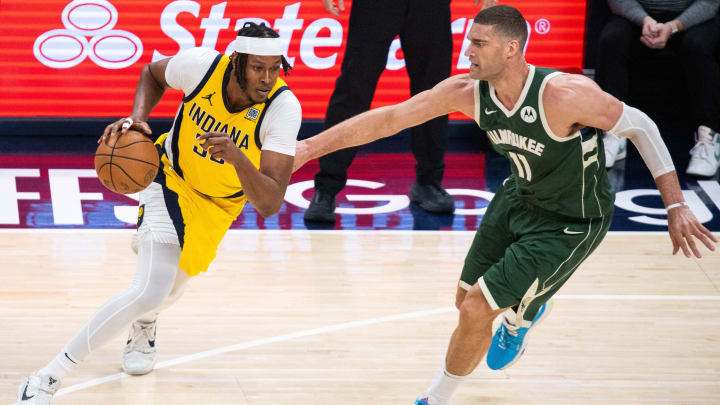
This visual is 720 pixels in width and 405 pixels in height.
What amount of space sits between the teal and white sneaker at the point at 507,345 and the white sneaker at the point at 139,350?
155 centimetres

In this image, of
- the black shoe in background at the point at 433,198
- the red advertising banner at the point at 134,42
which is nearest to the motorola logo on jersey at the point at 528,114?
the black shoe in background at the point at 433,198

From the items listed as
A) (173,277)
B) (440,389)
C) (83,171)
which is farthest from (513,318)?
(83,171)

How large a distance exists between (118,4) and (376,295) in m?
3.83

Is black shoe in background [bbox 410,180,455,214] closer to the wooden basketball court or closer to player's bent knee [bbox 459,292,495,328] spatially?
the wooden basketball court

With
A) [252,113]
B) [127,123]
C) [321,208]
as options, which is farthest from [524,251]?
[321,208]

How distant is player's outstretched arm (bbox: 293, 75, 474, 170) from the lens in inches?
160

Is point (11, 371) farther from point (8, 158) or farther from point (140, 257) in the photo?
point (8, 158)

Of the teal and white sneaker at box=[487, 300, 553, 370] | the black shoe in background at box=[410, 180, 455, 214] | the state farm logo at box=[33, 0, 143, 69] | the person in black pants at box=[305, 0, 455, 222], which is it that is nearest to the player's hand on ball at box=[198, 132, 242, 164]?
the teal and white sneaker at box=[487, 300, 553, 370]

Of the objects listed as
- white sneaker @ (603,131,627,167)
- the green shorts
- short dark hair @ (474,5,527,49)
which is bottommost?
white sneaker @ (603,131,627,167)

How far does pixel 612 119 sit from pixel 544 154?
296 mm

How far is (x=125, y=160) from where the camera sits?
383 cm

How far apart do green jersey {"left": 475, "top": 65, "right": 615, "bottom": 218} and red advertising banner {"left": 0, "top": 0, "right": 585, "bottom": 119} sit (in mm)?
4208

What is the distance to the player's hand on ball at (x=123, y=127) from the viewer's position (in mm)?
3744

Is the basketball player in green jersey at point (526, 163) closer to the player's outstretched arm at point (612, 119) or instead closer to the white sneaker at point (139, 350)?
the player's outstretched arm at point (612, 119)
